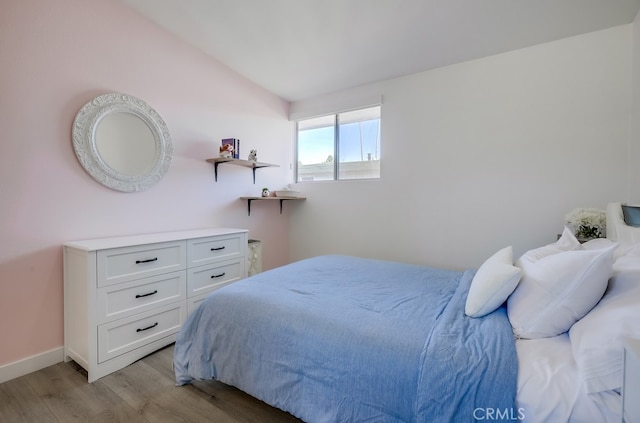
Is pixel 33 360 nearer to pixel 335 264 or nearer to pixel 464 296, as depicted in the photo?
pixel 335 264

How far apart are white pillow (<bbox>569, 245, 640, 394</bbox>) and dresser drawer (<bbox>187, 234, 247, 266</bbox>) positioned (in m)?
2.25

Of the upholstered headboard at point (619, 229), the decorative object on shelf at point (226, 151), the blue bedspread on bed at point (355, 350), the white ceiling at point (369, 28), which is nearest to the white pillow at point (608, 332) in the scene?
the blue bedspread on bed at point (355, 350)

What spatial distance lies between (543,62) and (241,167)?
10.2 ft

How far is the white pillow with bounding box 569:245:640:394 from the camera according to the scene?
2.42 ft

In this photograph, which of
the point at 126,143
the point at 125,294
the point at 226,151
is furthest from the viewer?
the point at 226,151

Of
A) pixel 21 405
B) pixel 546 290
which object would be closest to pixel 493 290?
pixel 546 290

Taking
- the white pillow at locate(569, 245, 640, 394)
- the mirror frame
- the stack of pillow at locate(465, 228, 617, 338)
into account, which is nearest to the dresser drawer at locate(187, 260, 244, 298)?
the mirror frame

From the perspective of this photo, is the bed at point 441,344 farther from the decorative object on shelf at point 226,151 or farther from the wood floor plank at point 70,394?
the decorative object on shelf at point 226,151

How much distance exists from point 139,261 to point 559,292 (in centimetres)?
228

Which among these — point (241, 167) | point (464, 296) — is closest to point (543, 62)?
point (464, 296)

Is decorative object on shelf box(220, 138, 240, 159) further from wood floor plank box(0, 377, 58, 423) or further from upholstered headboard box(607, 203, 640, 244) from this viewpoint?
upholstered headboard box(607, 203, 640, 244)

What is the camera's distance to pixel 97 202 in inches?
76.5

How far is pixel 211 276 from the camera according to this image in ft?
7.43

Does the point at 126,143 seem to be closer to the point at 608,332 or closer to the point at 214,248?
the point at 214,248
